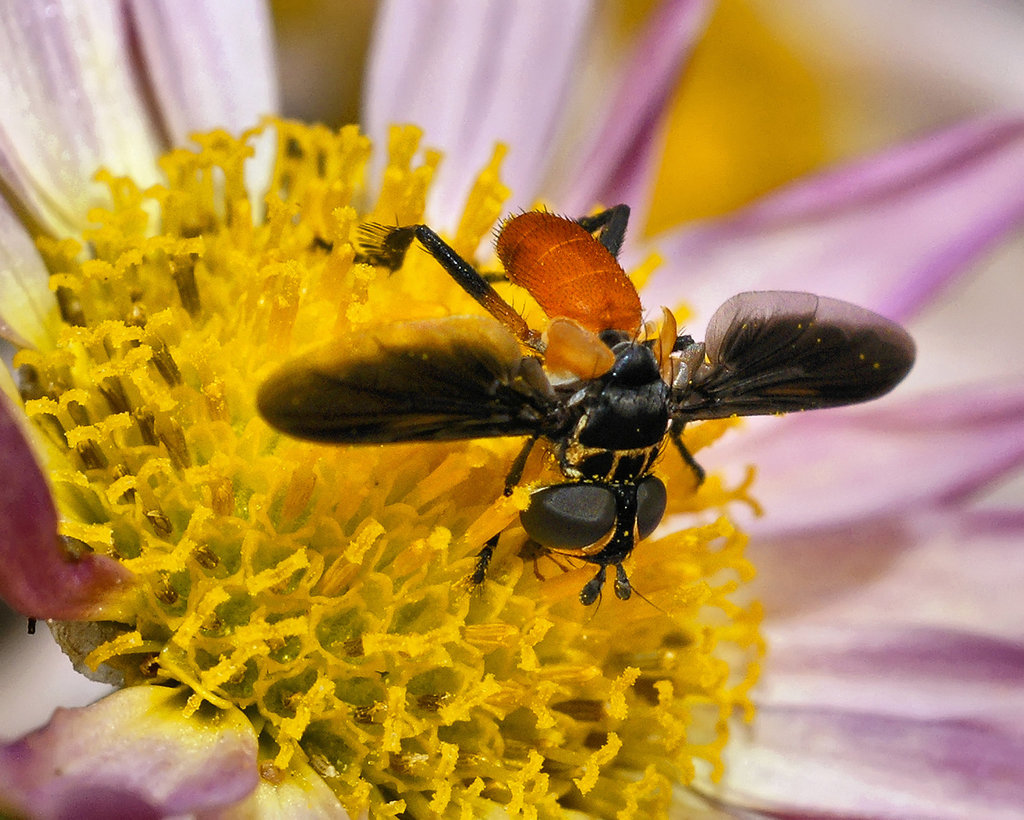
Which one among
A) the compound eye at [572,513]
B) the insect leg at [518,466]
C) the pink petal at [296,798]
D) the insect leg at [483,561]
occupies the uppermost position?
the insect leg at [518,466]

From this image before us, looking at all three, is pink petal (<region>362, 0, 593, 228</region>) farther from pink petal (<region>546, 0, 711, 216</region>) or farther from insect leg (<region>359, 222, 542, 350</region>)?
insect leg (<region>359, 222, 542, 350</region>)

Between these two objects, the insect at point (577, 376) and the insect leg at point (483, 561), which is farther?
the insect leg at point (483, 561)

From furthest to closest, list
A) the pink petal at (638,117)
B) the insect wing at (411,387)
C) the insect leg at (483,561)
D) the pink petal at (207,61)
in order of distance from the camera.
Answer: the pink petal at (638,117), the pink petal at (207,61), the insect leg at (483,561), the insect wing at (411,387)

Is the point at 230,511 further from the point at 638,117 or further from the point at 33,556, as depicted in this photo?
the point at 638,117

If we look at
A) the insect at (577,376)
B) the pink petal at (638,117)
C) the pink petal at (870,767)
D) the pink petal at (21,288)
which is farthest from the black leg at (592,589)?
the pink petal at (638,117)

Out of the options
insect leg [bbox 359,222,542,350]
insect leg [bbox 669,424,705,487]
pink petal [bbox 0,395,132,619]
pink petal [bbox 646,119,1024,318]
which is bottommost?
pink petal [bbox 0,395,132,619]

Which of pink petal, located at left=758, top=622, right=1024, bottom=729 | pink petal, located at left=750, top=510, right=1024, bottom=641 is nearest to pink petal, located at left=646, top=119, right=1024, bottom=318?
pink petal, located at left=750, top=510, right=1024, bottom=641

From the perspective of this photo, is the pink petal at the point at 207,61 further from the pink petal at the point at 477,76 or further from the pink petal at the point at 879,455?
the pink petal at the point at 879,455

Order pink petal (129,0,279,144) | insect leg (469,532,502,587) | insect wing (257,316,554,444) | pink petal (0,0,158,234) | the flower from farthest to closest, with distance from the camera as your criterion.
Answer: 1. pink petal (129,0,279,144)
2. pink petal (0,0,158,234)
3. insect leg (469,532,502,587)
4. the flower
5. insect wing (257,316,554,444)
